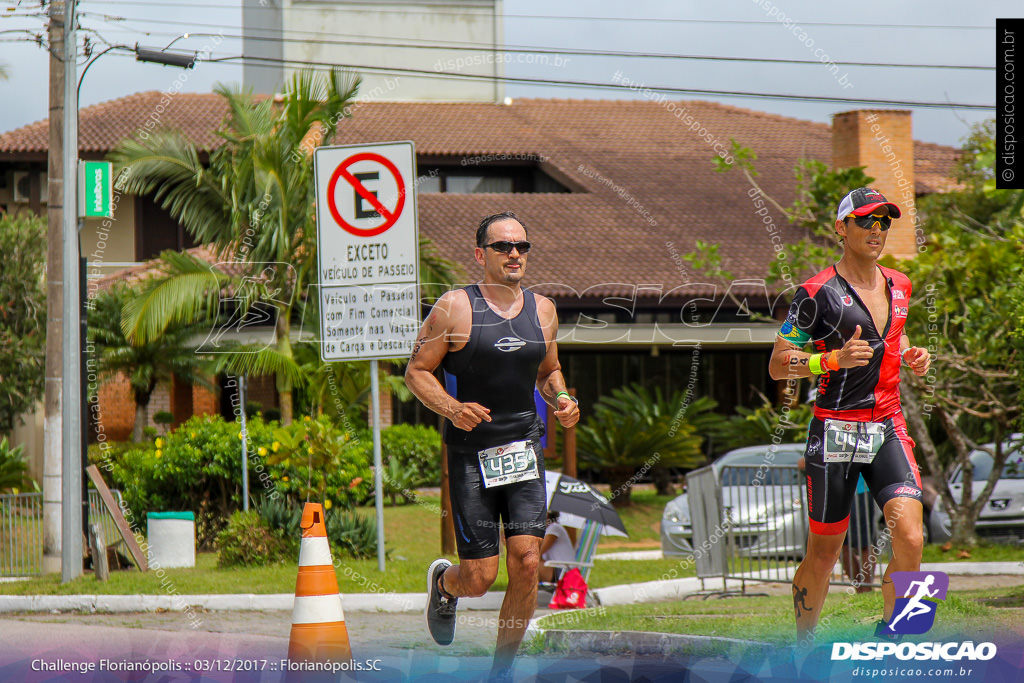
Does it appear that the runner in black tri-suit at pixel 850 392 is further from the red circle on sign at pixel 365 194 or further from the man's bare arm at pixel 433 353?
the red circle on sign at pixel 365 194

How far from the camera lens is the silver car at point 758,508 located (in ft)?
39.6

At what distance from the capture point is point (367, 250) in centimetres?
1128

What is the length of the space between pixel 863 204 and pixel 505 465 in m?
2.22

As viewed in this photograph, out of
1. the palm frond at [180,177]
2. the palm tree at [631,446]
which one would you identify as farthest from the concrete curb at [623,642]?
the palm tree at [631,446]

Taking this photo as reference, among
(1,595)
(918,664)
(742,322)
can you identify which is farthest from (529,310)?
(742,322)

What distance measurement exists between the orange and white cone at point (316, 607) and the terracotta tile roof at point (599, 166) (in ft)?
52.7

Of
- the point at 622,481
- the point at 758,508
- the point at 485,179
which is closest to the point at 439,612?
the point at 758,508

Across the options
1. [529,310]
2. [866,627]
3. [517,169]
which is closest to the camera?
[529,310]

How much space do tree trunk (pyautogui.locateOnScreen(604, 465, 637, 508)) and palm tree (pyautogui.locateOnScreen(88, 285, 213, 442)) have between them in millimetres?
7397

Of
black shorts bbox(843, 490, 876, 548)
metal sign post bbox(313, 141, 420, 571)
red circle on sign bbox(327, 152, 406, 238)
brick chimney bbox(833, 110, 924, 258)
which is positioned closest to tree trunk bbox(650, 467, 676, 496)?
brick chimney bbox(833, 110, 924, 258)

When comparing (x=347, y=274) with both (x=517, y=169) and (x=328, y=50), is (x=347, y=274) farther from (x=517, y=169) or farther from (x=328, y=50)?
(x=328, y=50)

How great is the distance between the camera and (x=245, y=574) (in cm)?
1166

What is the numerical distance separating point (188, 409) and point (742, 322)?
37.1 ft

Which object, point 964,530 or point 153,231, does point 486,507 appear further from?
point 153,231
